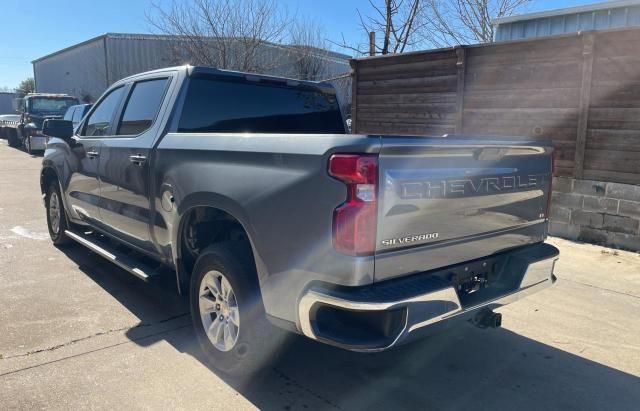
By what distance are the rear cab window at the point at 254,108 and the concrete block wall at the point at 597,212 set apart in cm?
385

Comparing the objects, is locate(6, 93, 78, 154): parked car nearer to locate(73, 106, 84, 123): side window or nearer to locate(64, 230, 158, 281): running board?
locate(73, 106, 84, 123): side window

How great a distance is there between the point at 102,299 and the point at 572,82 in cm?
623

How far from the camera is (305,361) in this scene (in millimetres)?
3570

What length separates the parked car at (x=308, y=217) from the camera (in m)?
2.50

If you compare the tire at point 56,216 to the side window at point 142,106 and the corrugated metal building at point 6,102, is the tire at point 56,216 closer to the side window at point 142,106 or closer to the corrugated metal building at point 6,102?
the side window at point 142,106

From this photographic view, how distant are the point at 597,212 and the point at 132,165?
19.0ft

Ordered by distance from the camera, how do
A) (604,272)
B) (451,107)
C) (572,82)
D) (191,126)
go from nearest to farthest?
(191,126) → (604,272) → (572,82) → (451,107)

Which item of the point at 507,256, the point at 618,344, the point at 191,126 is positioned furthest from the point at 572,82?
the point at 191,126

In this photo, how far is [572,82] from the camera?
22.0ft

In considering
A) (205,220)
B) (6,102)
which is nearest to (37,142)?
(205,220)

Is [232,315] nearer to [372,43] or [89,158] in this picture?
[89,158]

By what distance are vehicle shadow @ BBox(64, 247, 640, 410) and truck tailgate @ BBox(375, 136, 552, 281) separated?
88 cm

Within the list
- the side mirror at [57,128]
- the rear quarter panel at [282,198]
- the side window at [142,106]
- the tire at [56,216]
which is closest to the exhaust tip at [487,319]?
the rear quarter panel at [282,198]

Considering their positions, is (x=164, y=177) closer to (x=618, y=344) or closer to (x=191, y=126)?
(x=191, y=126)
